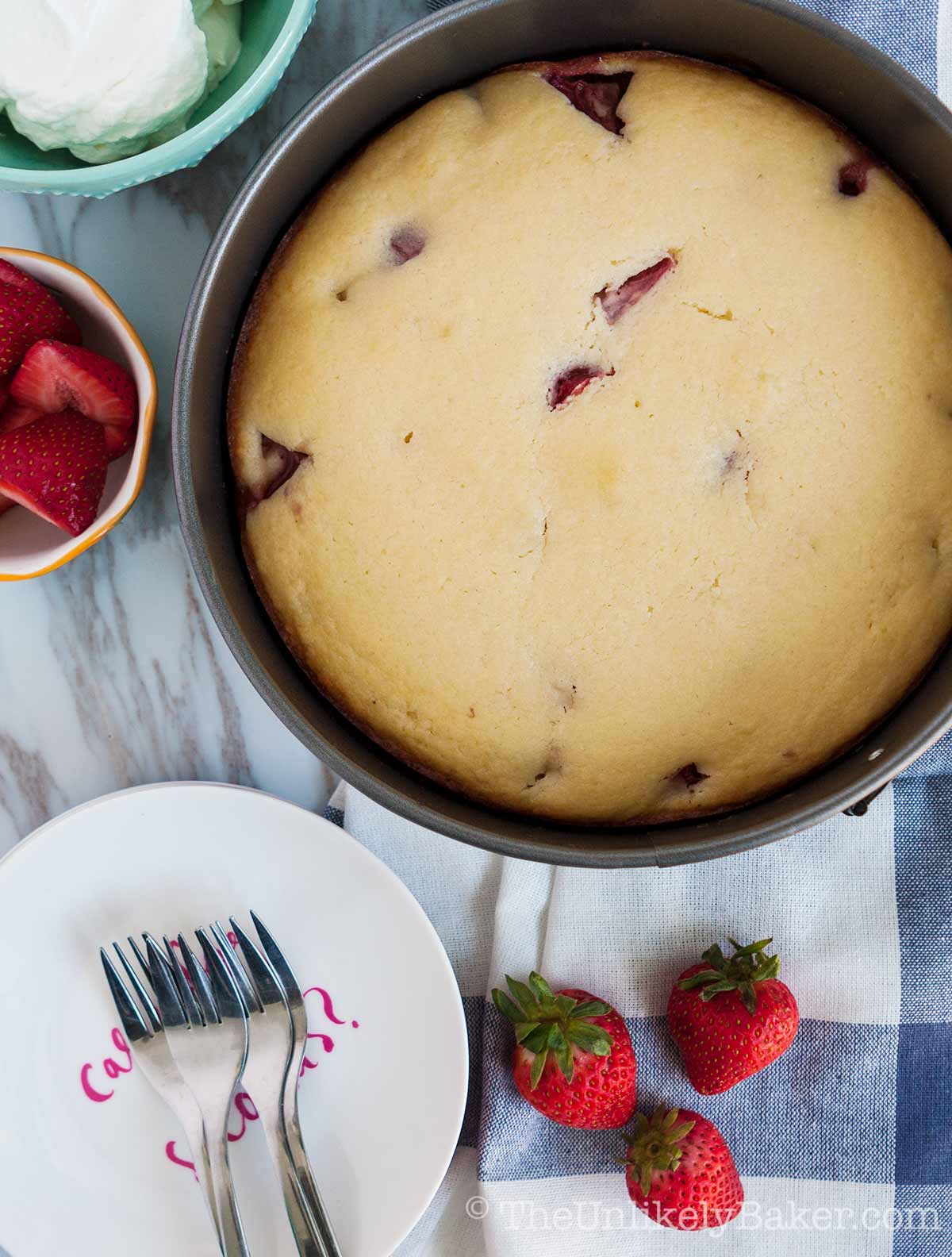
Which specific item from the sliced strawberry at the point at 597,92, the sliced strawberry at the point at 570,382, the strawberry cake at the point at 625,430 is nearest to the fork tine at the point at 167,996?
the strawberry cake at the point at 625,430

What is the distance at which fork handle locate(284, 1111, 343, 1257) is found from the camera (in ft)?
3.72

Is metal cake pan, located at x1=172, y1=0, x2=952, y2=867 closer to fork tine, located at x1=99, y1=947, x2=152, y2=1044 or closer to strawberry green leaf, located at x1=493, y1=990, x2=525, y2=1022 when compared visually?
strawberry green leaf, located at x1=493, y1=990, x2=525, y2=1022

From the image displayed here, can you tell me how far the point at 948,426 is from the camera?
2.84 feet

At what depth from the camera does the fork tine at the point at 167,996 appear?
1.14 meters

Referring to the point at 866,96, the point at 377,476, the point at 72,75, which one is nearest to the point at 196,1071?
the point at 377,476

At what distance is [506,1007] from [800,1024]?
0.33m

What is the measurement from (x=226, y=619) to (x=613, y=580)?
310mm

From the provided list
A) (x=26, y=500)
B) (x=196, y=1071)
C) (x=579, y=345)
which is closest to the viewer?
(x=579, y=345)

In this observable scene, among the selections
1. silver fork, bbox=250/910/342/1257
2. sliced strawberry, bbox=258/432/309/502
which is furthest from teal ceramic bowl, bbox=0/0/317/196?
silver fork, bbox=250/910/342/1257

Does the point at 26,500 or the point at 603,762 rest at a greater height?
the point at 26,500

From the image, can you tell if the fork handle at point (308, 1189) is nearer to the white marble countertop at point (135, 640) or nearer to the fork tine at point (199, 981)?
the fork tine at point (199, 981)

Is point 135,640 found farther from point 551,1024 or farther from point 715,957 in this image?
point 715,957

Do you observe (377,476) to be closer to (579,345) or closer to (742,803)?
(579,345)

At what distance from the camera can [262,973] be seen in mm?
1146
